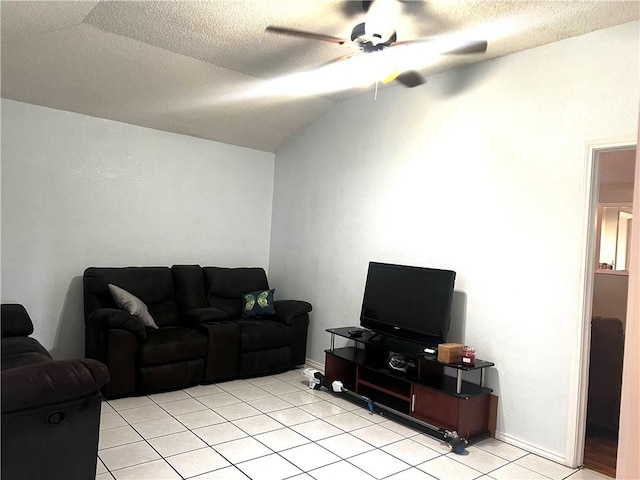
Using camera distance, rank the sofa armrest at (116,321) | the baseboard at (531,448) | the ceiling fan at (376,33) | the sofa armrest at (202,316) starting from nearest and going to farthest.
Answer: the ceiling fan at (376,33) < the baseboard at (531,448) < the sofa armrest at (116,321) < the sofa armrest at (202,316)

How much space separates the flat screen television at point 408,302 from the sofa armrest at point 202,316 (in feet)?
4.52

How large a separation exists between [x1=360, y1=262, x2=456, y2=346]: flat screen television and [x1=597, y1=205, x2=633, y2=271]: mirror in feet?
10.7

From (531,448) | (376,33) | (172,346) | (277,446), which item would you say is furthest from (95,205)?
(531,448)

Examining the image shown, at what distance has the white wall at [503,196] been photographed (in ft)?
10.0

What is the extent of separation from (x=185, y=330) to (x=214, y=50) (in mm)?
2392

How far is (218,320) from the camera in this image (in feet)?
14.9

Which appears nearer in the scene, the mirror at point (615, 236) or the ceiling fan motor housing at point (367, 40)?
the ceiling fan motor housing at point (367, 40)

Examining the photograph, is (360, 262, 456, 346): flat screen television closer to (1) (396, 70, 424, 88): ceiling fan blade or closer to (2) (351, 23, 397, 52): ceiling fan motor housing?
(1) (396, 70, 424, 88): ceiling fan blade

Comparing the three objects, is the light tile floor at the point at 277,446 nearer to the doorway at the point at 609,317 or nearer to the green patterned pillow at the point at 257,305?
the doorway at the point at 609,317

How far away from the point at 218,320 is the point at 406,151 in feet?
7.77

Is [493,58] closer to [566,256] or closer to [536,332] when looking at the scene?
[566,256]

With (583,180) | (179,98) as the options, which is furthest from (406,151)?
(179,98)

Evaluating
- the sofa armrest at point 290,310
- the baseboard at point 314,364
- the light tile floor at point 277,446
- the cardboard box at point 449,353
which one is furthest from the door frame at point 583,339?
the sofa armrest at point 290,310

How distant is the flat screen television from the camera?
3.61 m
